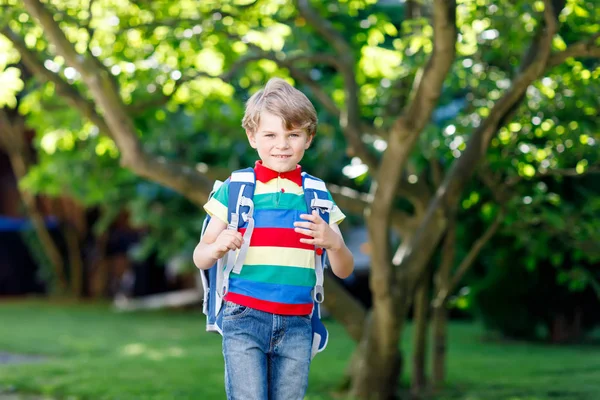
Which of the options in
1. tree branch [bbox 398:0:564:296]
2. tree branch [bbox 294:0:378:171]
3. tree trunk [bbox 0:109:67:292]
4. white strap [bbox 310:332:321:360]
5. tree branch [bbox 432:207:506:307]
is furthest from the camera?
tree trunk [bbox 0:109:67:292]

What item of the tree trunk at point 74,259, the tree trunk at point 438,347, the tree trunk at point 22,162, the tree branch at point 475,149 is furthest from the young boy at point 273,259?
the tree trunk at point 74,259

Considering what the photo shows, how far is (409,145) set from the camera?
21.8 feet

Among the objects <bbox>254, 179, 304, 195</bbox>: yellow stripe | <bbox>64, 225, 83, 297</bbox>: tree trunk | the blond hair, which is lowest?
<bbox>254, 179, 304, 195</bbox>: yellow stripe

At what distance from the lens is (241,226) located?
11.2 ft


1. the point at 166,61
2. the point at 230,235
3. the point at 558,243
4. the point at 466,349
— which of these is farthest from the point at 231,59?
the point at 466,349

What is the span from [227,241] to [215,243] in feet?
0.28

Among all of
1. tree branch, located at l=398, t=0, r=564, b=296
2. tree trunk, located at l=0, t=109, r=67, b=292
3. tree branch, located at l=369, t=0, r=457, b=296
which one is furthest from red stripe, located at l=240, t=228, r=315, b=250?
Answer: tree trunk, located at l=0, t=109, r=67, b=292

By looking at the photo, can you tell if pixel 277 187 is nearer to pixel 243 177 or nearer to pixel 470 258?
pixel 243 177

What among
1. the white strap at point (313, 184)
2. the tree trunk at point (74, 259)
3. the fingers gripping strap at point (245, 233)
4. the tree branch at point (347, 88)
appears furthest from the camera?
the tree trunk at point (74, 259)

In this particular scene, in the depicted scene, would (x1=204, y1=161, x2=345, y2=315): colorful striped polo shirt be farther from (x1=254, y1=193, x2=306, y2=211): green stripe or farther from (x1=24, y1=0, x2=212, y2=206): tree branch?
(x1=24, y1=0, x2=212, y2=206): tree branch

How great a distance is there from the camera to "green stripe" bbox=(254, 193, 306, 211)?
344cm

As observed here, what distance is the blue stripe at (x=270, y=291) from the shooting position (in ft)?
11.3

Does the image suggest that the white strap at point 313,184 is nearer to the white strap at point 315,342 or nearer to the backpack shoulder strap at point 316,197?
the backpack shoulder strap at point 316,197

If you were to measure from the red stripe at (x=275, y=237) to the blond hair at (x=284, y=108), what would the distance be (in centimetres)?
39
